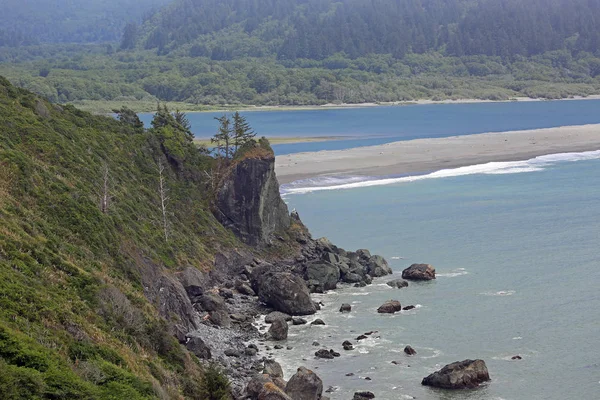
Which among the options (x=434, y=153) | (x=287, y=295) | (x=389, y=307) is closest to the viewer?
(x=287, y=295)

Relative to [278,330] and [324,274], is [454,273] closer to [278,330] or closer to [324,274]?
[324,274]

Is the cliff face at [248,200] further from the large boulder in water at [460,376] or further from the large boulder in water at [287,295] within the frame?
the large boulder in water at [460,376]

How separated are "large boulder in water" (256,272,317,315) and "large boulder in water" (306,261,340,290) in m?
4.76

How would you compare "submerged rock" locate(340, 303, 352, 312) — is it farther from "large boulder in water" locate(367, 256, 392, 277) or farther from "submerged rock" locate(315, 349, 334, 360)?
"large boulder in water" locate(367, 256, 392, 277)

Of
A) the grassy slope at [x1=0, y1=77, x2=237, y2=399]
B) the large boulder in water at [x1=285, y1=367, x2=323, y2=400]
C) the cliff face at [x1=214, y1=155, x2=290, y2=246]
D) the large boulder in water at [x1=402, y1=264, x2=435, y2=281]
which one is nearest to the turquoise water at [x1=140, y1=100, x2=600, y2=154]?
the cliff face at [x1=214, y1=155, x2=290, y2=246]

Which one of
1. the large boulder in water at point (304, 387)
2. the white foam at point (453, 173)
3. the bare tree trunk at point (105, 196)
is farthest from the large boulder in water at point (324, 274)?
the white foam at point (453, 173)

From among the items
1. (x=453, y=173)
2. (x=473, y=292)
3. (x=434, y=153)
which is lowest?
(x=473, y=292)

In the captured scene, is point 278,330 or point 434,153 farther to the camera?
point 434,153

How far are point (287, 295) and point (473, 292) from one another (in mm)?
12098

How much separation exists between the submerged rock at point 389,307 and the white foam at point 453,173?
43.4 m

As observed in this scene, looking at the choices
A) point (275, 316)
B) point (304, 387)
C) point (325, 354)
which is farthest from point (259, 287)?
point (304, 387)

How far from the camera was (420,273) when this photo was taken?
5562cm

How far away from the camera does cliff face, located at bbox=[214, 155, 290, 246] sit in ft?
193

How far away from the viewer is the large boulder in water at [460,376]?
3775cm
